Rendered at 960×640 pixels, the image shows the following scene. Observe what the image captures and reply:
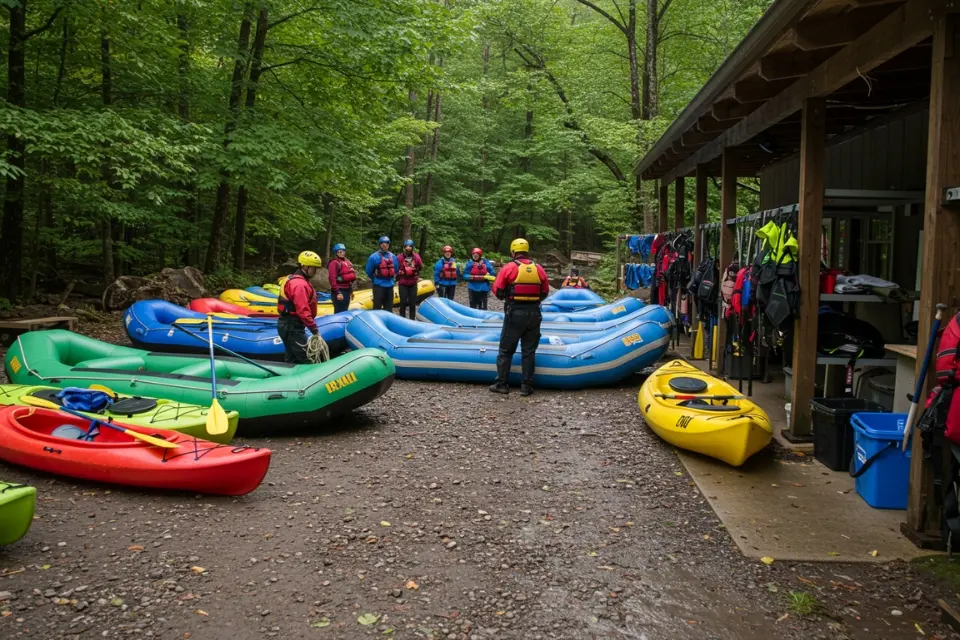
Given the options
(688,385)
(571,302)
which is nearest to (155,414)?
(688,385)

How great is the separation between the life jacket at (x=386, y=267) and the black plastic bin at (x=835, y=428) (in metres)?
8.97

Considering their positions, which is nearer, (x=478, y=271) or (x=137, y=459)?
(x=137, y=459)

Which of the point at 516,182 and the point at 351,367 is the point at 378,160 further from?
the point at 516,182

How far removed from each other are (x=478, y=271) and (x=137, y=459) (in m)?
10.9

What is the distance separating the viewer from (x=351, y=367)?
662 centimetres

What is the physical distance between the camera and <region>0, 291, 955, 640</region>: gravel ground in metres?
3.24

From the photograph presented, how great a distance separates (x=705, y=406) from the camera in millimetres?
5938

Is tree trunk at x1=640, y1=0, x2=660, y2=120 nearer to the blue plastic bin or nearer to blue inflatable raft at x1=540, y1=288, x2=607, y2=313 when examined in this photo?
blue inflatable raft at x1=540, y1=288, x2=607, y2=313

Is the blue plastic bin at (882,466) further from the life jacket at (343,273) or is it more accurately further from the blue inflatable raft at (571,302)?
the blue inflatable raft at (571,302)

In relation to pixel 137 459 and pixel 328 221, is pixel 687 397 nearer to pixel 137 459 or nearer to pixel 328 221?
pixel 137 459

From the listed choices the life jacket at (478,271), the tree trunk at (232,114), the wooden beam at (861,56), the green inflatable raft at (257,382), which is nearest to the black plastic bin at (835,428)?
the wooden beam at (861,56)

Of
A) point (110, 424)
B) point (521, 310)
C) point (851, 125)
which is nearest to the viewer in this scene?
point (110, 424)

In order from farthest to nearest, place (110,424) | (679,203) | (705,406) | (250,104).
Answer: (250,104) → (679,203) → (705,406) → (110,424)

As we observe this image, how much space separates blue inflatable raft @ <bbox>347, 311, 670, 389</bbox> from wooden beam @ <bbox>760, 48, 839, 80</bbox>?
3.80 meters
